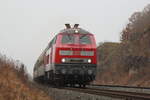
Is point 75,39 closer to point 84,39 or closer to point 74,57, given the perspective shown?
point 84,39

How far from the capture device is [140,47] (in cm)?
3712

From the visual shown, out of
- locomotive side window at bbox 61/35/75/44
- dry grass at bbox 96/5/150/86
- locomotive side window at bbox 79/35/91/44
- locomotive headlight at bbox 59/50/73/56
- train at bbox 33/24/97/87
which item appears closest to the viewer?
train at bbox 33/24/97/87

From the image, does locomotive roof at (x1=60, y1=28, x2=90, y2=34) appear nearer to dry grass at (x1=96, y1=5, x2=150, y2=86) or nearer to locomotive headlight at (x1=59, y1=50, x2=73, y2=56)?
A: locomotive headlight at (x1=59, y1=50, x2=73, y2=56)

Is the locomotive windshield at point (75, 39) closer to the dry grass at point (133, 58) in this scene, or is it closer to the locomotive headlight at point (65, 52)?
the locomotive headlight at point (65, 52)

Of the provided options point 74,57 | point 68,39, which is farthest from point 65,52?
point 68,39

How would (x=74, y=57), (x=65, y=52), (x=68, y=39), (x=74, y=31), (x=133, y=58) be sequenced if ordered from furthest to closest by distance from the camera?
(x=133, y=58), (x=74, y=31), (x=68, y=39), (x=65, y=52), (x=74, y=57)

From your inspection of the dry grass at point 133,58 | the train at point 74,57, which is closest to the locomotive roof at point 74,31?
the train at point 74,57

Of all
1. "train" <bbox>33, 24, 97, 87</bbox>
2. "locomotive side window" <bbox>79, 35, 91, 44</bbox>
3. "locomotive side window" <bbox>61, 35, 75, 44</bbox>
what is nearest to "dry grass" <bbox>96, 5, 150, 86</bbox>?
"locomotive side window" <bbox>79, 35, 91, 44</bbox>

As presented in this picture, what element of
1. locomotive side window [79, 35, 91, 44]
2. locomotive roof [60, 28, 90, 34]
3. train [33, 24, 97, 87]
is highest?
locomotive roof [60, 28, 90, 34]

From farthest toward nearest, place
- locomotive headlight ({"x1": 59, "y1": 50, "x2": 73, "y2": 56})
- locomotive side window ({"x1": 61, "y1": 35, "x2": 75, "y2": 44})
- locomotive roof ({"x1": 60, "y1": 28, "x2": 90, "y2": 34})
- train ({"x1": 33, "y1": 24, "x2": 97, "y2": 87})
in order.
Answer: locomotive roof ({"x1": 60, "y1": 28, "x2": 90, "y2": 34}) → locomotive side window ({"x1": 61, "y1": 35, "x2": 75, "y2": 44}) → locomotive headlight ({"x1": 59, "y1": 50, "x2": 73, "y2": 56}) → train ({"x1": 33, "y1": 24, "x2": 97, "y2": 87})

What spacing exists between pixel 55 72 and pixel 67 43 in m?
2.03

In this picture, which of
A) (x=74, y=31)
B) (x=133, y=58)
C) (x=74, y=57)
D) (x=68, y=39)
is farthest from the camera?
(x=133, y=58)

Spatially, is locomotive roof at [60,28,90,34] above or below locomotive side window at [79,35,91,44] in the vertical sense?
above

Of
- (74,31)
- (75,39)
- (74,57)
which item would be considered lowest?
(74,57)
